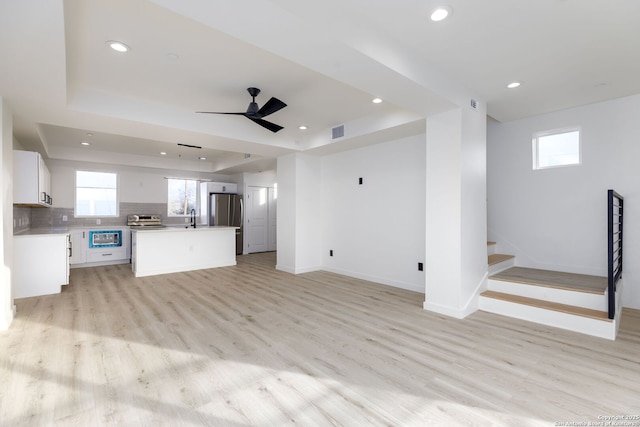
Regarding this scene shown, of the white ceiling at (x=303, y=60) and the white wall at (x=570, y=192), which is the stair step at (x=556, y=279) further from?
the white ceiling at (x=303, y=60)

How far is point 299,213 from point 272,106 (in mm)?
2908

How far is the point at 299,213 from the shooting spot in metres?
6.07

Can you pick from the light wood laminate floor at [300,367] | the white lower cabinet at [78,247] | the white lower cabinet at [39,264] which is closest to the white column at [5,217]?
the light wood laminate floor at [300,367]

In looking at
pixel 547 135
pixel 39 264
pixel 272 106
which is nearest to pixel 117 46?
pixel 272 106

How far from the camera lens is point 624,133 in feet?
12.5

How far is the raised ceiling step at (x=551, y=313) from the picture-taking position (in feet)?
9.70

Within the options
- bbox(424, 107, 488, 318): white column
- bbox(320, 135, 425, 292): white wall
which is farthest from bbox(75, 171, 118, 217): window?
bbox(424, 107, 488, 318): white column

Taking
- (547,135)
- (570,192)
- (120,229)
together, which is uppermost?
(547,135)

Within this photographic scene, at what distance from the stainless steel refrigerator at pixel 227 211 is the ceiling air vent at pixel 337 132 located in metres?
4.57

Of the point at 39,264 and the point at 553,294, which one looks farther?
the point at 39,264

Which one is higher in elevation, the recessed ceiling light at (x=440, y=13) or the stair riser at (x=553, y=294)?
the recessed ceiling light at (x=440, y=13)

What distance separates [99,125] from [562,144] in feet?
21.3

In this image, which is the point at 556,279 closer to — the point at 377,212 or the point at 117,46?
the point at 377,212

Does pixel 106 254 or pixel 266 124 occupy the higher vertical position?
pixel 266 124
